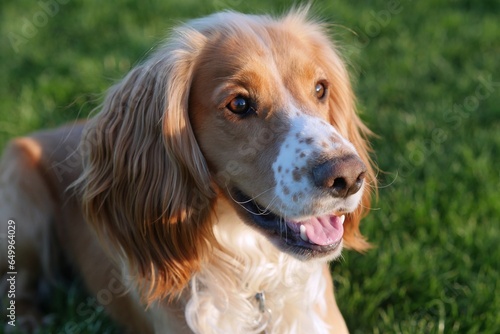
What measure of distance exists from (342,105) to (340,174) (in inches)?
41.2

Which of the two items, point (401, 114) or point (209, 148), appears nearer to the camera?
point (209, 148)

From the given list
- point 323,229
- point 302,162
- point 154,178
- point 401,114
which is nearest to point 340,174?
point 302,162

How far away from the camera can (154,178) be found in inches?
131

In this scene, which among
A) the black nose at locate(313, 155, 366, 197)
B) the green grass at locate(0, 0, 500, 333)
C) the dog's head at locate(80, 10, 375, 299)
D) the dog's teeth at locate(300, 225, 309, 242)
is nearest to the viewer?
the black nose at locate(313, 155, 366, 197)

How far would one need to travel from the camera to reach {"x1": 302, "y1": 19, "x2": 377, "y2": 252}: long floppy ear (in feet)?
12.4

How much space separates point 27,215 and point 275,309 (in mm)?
1841

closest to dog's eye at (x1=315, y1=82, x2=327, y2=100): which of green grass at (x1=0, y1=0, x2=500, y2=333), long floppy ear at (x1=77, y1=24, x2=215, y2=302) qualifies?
long floppy ear at (x1=77, y1=24, x2=215, y2=302)

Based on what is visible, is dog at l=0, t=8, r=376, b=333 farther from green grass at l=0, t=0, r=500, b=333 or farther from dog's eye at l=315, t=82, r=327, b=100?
green grass at l=0, t=0, r=500, b=333

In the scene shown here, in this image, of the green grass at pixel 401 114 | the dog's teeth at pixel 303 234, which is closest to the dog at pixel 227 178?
the dog's teeth at pixel 303 234

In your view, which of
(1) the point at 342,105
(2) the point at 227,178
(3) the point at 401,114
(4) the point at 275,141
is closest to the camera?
(4) the point at 275,141

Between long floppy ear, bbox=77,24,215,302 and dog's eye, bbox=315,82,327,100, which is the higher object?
dog's eye, bbox=315,82,327,100

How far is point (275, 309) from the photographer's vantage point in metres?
3.53

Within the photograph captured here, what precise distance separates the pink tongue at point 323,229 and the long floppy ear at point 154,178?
1.55 feet

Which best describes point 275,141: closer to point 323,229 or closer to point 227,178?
point 227,178
